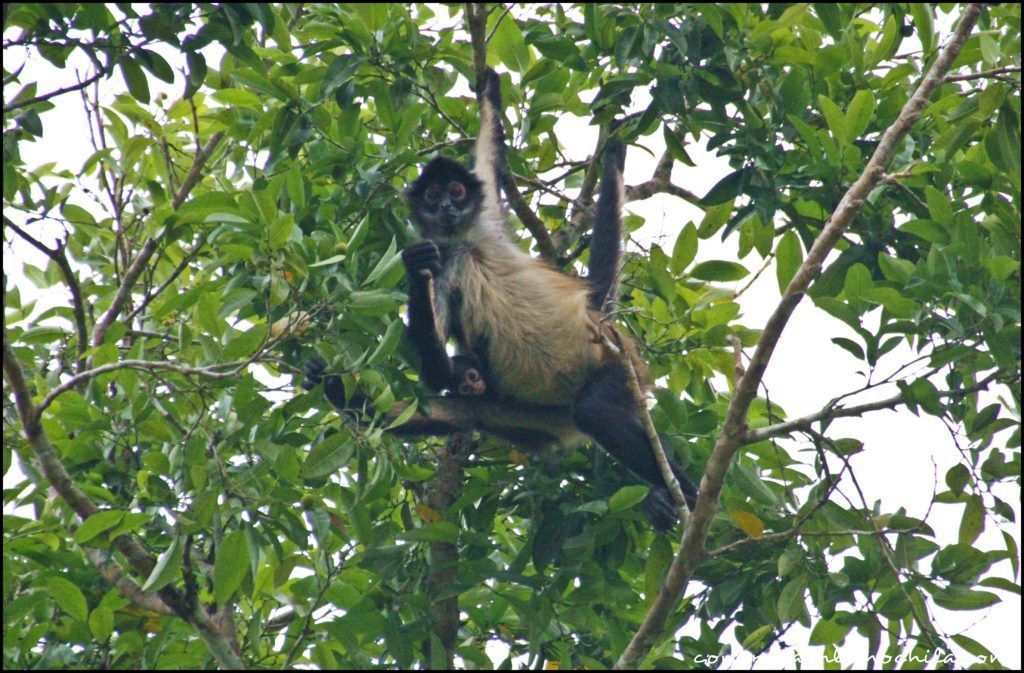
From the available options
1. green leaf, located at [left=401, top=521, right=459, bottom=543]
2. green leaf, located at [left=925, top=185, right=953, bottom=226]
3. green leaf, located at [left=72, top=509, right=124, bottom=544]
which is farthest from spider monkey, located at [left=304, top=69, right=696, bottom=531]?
green leaf, located at [left=72, top=509, right=124, bottom=544]

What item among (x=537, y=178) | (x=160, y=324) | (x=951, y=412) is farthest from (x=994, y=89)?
(x=160, y=324)

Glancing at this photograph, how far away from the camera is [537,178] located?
5023mm

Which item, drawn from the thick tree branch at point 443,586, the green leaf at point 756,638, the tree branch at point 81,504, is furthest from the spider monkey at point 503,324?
the tree branch at point 81,504

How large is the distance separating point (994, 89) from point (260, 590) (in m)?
3.19

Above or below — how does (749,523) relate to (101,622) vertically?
above

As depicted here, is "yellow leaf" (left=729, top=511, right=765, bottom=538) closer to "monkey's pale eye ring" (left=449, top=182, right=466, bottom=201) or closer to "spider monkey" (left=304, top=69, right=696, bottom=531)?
"spider monkey" (left=304, top=69, right=696, bottom=531)

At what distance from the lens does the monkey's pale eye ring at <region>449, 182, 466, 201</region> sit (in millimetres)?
5379

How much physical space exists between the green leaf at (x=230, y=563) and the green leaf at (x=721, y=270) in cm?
228

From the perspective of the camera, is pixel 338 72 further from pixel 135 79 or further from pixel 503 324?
pixel 503 324

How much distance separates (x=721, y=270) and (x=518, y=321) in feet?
4.22

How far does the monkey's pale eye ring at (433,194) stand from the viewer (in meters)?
5.39

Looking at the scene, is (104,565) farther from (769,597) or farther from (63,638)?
(769,597)

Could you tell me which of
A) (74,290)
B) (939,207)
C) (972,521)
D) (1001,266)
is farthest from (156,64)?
(972,521)

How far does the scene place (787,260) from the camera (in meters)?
3.81
